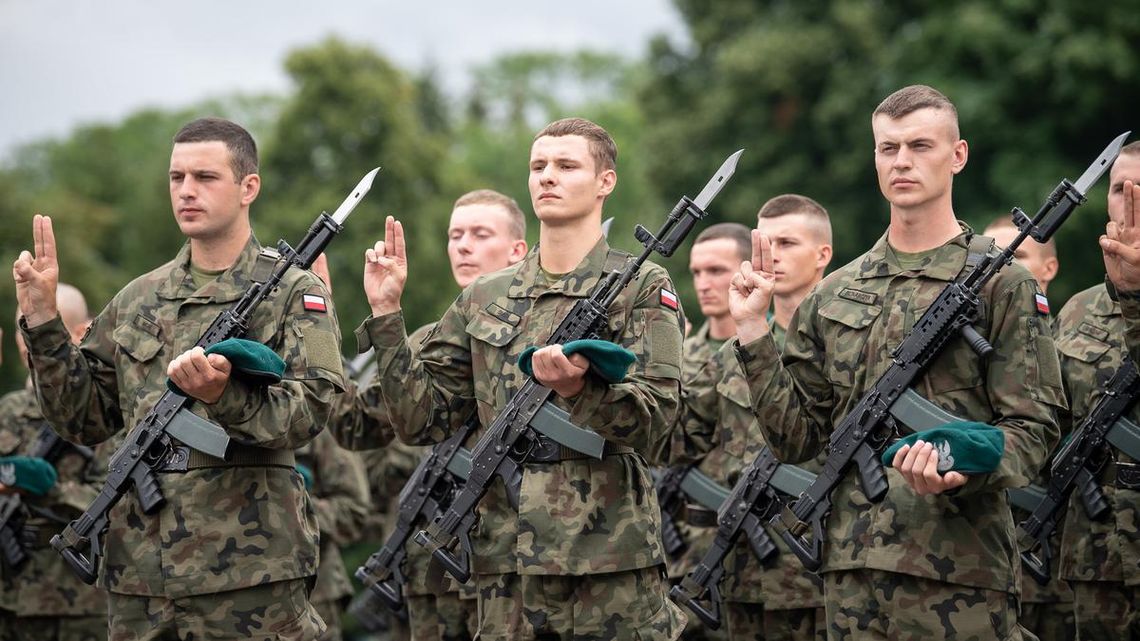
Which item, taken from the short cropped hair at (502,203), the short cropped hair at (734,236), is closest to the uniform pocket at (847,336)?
the short cropped hair at (734,236)

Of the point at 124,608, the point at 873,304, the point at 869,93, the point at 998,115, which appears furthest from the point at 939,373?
the point at 869,93

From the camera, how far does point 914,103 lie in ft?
20.5

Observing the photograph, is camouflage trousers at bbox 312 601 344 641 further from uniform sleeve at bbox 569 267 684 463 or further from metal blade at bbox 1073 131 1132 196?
metal blade at bbox 1073 131 1132 196

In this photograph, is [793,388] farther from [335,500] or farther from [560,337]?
[335,500]

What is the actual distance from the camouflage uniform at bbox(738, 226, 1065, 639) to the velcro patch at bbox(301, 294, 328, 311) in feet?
6.55

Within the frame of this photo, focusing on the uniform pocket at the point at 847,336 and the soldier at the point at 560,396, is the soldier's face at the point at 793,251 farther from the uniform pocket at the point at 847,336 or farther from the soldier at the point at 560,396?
the uniform pocket at the point at 847,336

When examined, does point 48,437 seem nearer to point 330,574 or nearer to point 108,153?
point 330,574

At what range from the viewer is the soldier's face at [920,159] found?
6.15 metres

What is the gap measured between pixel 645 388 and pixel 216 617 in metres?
2.12

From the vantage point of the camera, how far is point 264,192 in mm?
33438

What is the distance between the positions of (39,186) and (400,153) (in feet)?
84.0

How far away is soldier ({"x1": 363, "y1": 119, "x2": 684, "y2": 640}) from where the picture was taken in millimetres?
6297

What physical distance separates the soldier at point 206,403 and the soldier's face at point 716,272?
313 cm

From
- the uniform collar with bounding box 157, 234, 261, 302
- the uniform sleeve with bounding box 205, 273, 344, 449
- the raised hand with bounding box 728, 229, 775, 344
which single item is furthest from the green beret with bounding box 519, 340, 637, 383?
the uniform collar with bounding box 157, 234, 261, 302
